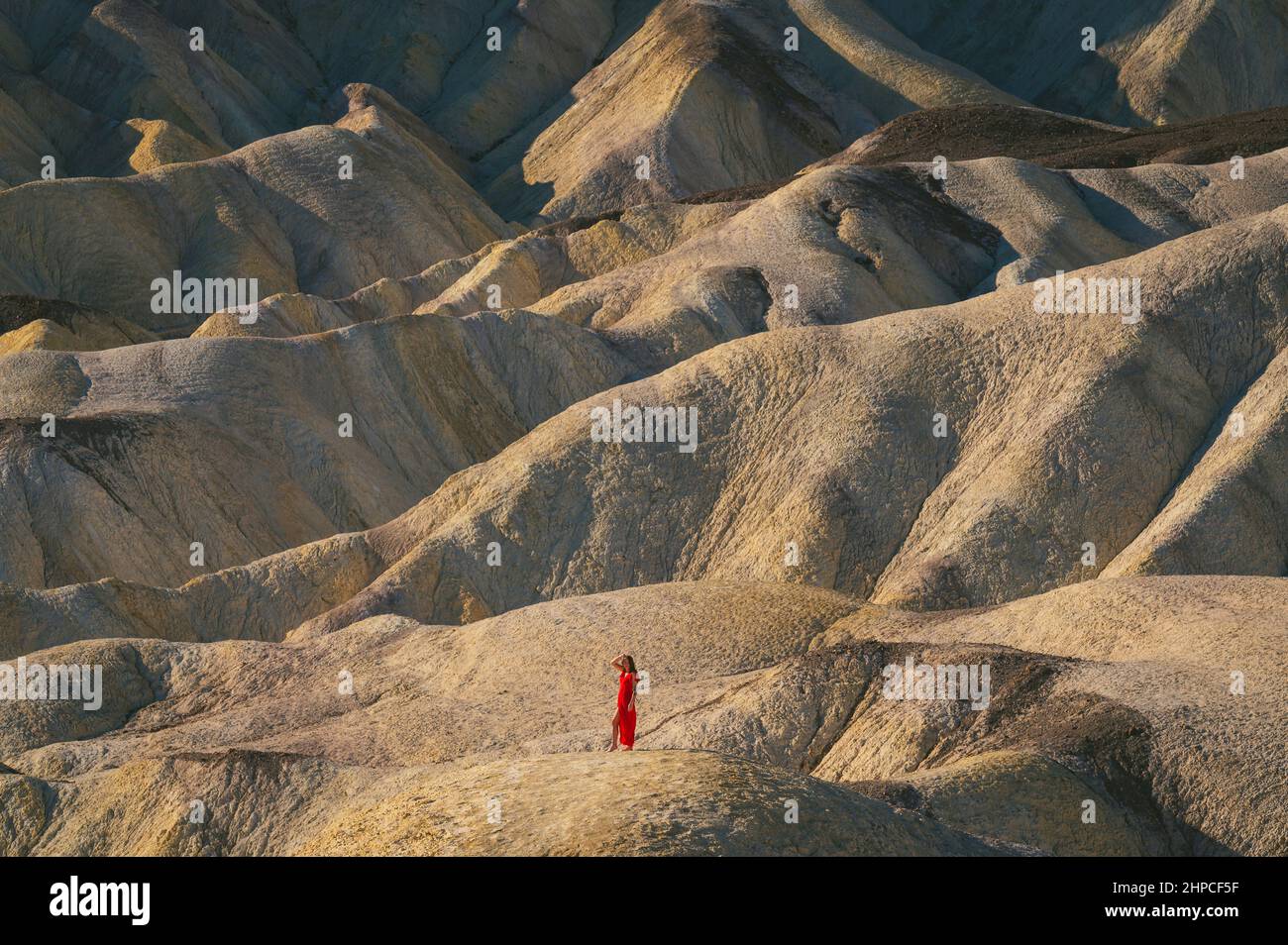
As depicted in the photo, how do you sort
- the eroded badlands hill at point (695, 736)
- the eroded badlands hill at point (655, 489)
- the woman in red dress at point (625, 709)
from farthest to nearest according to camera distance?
1. the eroded badlands hill at point (655, 489)
2. the woman in red dress at point (625, 709)
3. the eroded badlands hill at point (695, 736)

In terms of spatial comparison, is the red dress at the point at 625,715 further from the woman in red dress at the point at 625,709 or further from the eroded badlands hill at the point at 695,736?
the eroded badlands hill at the point at 695,736

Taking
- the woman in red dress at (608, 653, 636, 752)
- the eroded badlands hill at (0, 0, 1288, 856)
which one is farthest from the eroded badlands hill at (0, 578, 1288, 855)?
the woman in red dress at (608, 653, 636, 752)

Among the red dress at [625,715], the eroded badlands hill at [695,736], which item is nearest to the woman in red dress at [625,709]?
the red dress at [625,715]

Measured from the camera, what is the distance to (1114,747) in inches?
925

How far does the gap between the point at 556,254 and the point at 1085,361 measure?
2946 centimetres

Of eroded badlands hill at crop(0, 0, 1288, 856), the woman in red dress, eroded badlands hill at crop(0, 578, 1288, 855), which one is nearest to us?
eroded badlands hill at crop(0, 578, 1288, 855)

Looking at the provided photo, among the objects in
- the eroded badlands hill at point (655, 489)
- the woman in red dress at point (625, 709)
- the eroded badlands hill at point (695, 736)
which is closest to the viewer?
the eroded badlands hill at point (695, 736)

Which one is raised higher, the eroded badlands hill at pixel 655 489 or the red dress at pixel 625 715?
the eroded badlands hill at pixel 655 489

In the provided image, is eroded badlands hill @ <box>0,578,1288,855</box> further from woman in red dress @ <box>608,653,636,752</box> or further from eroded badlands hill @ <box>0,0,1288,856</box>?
woman in red dress @ <box>608,653,636,752</box>

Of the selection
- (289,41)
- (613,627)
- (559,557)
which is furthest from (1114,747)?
(289,41)

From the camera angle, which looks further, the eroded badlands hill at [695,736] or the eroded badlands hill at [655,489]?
the eroded badlands hill at [655,489]

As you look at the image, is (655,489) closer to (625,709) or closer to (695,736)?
(695,736)
